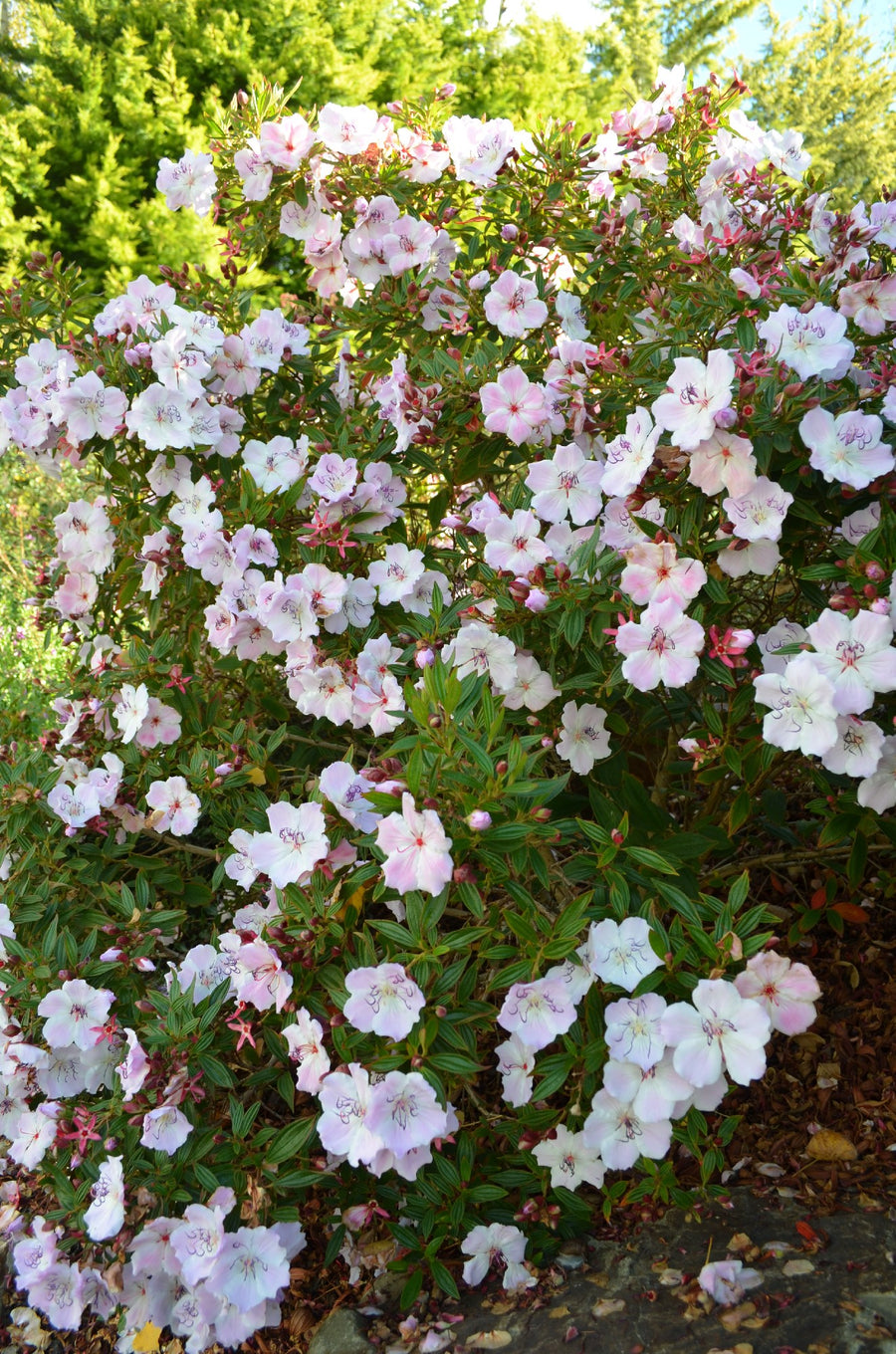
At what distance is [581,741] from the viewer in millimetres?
2076

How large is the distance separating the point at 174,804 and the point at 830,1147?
4.91 ft

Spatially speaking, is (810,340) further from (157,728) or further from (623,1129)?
(157,728)

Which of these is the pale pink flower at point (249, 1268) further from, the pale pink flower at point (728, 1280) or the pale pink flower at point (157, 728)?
the pale pink flower at point (157, 728)

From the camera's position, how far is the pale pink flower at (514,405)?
88.0 inches

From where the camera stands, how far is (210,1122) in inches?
82.7

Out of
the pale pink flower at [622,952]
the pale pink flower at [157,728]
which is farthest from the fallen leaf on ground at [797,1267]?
the pale pink flower at [157,728]

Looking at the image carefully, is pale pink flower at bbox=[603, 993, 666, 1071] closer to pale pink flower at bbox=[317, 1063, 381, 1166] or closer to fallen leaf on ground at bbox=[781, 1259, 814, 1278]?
pale pink flower at bbox=[317, 1063, 381, 1166]

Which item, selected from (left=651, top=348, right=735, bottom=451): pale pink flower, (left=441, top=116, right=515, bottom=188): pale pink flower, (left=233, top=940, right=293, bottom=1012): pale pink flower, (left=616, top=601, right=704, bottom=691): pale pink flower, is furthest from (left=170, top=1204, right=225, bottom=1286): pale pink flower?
(left=441, top=116, right=515, bottom=188): pale pink flower

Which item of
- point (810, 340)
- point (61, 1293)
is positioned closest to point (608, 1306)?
point (61, 1293)

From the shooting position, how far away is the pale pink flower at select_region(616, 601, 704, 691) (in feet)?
5.74

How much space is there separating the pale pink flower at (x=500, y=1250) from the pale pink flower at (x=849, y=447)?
1.43 m

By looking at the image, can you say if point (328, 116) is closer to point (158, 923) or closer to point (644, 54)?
point (158, 923)

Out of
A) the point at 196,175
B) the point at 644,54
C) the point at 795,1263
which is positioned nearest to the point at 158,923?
the point at 795,1263

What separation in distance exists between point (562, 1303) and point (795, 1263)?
0.41 m
